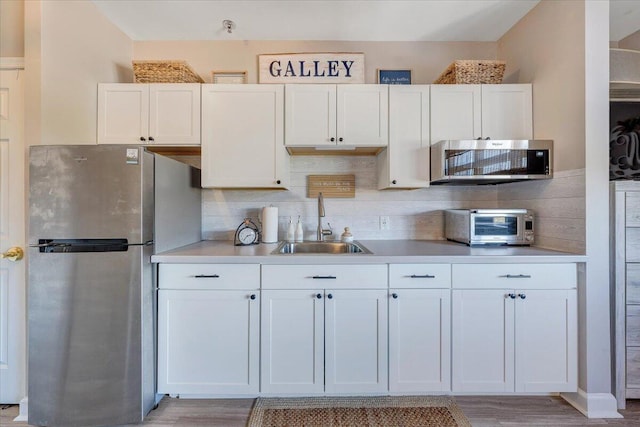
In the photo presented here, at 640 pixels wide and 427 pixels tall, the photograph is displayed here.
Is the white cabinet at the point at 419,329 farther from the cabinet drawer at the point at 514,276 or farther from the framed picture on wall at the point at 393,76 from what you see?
the framed picture on wall at the point at 393,76

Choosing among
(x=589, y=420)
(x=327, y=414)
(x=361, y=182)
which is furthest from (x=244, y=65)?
(x=589, y=420)

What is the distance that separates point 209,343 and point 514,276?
184 centimetres

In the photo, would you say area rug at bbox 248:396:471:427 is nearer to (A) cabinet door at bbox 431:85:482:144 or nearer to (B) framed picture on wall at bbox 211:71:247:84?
(A) cabinet door at bbox 431:85:482:144

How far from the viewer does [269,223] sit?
7.94ft

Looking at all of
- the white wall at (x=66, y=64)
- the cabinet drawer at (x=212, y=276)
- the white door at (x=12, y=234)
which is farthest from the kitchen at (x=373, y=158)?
the cabinet drawer at (x=212, y=276)

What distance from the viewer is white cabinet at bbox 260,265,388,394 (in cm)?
179

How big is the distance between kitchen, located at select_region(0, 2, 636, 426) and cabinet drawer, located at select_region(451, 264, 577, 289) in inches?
5.1

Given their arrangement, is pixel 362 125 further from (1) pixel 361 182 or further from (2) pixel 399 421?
(2) pixel 399 421

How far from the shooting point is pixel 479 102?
2197 millimetres

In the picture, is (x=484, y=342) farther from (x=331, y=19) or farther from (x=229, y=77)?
(x=229, y=77)

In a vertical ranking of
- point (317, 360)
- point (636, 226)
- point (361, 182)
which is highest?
point (361, 182)

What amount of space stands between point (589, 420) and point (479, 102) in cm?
207

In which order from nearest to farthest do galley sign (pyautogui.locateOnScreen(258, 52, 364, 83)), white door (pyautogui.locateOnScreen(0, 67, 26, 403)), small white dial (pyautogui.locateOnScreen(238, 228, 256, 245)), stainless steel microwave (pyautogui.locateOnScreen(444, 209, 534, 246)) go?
white door (pyautogui.locateOnScreen(0, 67, 26, 403)) < stainless steel microwave (pyautogui.locateOnScreen(444, 209, 534, 246)) < small white dial (pyautogui.locateOnScreen(238, 228, 256, 245)) < galley sign (pyautogui.locateOnScreen(258, 52, 364, 83))

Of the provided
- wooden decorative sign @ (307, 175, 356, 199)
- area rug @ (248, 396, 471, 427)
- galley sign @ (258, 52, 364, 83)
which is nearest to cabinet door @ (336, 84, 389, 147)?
galley sign @ (258, 52, 364, 83)
